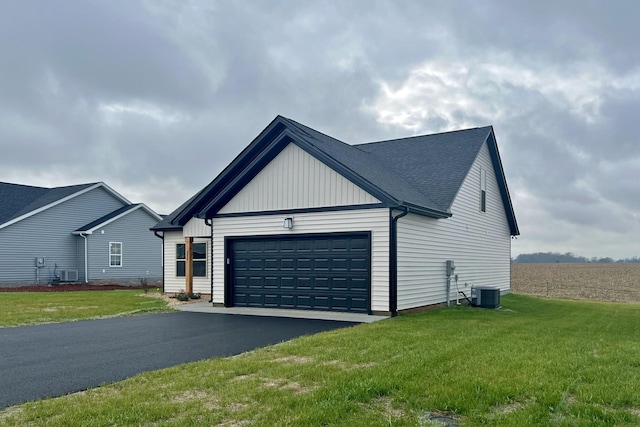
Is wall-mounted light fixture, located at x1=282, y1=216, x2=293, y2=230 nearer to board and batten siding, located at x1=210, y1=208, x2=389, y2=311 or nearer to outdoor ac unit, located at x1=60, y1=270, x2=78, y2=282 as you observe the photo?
board and batten siding, located at x1=210, y1=208, x2=389, y2=311

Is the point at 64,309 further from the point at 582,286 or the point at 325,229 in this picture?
the point at 582,286

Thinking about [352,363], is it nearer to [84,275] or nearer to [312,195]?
[312,195]

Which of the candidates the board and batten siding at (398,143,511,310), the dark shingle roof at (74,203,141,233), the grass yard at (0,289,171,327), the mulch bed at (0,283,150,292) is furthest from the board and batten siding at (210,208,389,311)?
the dark shingle roof at (74,203,141,233)

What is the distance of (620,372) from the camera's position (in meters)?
6.58

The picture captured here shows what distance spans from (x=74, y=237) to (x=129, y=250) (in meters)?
3.09

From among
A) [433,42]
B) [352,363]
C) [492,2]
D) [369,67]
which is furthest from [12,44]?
[352,363]

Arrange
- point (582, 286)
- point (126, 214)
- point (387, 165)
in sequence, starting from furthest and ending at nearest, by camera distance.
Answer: point (582, 286)
point (126, 214)
point (387, 165)

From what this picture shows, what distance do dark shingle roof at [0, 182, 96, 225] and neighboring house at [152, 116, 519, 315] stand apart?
532 inches

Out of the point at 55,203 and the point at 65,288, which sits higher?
the point at 55,203

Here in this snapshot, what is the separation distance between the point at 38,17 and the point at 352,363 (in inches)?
640

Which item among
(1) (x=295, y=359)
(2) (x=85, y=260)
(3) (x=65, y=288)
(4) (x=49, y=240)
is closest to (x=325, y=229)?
(1) (x=295, y=359)

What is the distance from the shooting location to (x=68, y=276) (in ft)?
91.5

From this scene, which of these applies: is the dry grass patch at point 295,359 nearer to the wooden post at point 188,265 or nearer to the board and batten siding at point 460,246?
the board and batten siding at point 460,246

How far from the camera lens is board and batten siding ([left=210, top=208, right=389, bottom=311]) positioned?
13203 millimetres
